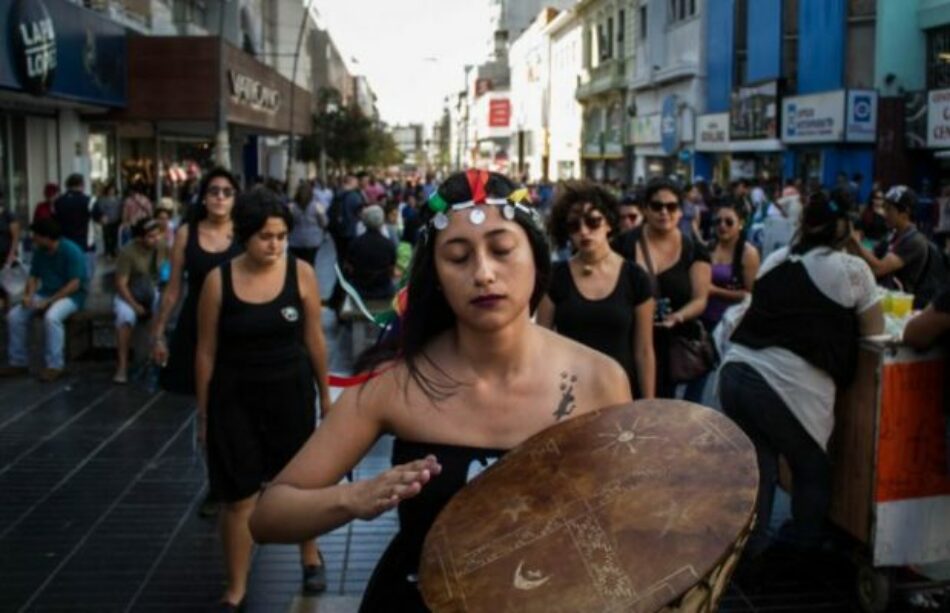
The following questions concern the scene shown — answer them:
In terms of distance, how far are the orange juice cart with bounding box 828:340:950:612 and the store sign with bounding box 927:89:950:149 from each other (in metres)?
20.0

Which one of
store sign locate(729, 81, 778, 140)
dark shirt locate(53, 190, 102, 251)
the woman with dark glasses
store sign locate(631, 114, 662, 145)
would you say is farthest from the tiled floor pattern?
store sign locate(631, 114, 662, 145)

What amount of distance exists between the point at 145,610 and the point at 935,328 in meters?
3.35

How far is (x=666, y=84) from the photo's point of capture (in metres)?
39.8

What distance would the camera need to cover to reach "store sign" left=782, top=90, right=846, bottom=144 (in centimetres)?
2625

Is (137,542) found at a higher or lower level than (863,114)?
lower

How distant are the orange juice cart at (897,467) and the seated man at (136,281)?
691cm

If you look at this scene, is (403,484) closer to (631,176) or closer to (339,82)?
(631,176)

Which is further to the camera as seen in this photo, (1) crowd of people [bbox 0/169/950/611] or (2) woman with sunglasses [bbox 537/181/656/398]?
(2) woman with sunglasses [bbox 537/181/656/398]

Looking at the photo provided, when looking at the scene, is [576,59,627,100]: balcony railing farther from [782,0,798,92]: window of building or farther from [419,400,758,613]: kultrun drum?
[419,400,758,613]: kultrun drum

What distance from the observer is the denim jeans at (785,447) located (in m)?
5.14

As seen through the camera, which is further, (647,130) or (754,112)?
(647,130)

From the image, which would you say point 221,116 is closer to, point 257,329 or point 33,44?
point 33,44

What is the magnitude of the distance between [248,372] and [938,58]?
2318 centimetres

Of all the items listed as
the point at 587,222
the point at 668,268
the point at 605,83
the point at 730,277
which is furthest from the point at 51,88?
the point at 605,83
